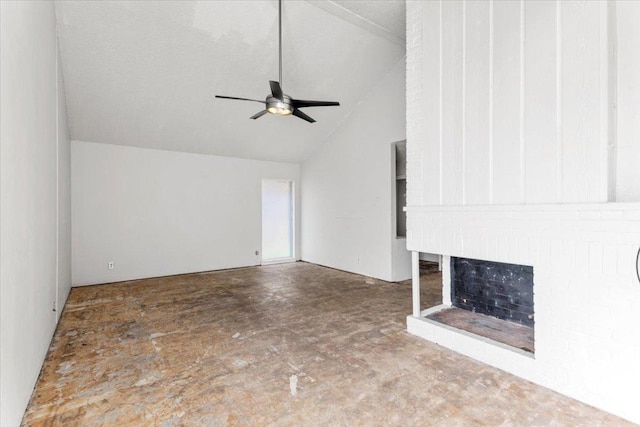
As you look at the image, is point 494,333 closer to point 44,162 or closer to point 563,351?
point 563,351

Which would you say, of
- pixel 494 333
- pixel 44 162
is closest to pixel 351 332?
pixel 494 333

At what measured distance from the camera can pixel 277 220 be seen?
811 cm

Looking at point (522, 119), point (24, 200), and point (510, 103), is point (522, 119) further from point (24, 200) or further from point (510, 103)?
point (24, 200)

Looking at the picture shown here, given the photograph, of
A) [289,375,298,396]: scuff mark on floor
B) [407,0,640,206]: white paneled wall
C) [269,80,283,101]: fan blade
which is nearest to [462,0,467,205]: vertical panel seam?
[407,0,640,206]: white paneled wall

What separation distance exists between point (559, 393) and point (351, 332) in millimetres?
1815

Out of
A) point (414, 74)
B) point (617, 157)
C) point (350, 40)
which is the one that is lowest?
point (617, 157)

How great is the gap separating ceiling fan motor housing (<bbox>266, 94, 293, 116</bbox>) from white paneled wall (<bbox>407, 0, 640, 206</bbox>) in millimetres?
1492

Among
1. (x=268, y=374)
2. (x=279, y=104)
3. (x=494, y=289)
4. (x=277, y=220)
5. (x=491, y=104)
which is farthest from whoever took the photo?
(x=277, y=220)

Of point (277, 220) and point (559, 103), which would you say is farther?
point (277, 220)

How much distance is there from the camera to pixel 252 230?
24.5 ft

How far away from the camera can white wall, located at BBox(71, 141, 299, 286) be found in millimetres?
5609

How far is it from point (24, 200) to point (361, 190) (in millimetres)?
5166

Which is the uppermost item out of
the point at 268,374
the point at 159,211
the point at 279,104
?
the point at 279,104

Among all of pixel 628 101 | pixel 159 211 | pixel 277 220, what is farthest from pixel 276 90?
pixel 277 220
